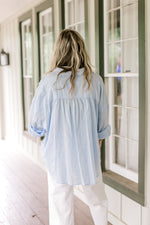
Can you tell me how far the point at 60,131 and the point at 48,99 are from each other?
263 mm

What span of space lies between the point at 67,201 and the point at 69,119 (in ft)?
2.29

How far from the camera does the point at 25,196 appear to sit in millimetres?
3703

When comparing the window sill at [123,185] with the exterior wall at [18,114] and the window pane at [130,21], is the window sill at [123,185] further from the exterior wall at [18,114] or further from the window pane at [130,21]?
the window pane at [130,21]

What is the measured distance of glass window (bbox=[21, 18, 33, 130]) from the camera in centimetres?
547

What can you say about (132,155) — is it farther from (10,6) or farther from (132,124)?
(10,6)

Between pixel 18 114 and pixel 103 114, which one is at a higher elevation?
pixel 103 114

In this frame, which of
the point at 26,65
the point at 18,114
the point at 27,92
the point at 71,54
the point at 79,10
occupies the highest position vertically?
the point at 79,10

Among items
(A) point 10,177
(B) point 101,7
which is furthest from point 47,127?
(A) point 10,177

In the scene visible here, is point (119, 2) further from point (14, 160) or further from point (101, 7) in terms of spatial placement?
point (14, 160)

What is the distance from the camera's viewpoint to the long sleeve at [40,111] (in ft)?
7.19

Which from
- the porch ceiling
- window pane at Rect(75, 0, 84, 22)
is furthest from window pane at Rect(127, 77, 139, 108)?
the porch ceiling

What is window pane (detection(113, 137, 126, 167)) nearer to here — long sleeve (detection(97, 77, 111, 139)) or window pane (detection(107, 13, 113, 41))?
long sleeve (detection(97, 77, 111, 139))

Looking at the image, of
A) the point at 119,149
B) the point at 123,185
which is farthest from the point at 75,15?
the point at 123,185

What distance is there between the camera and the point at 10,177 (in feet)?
14.7
